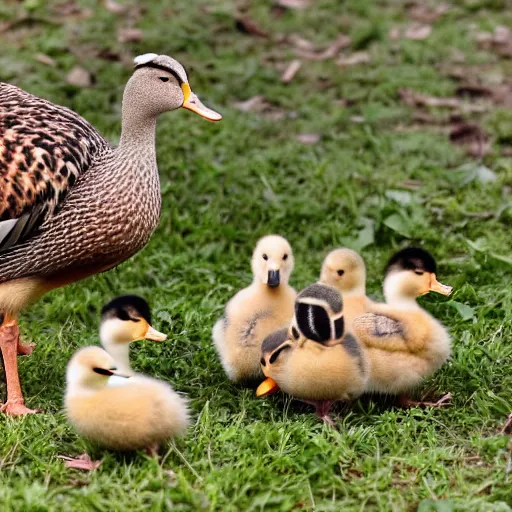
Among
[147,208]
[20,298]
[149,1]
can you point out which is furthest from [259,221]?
[149,1]

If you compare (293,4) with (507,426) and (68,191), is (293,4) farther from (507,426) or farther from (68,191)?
(507,426)

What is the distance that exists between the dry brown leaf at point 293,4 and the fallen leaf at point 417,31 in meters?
1.01

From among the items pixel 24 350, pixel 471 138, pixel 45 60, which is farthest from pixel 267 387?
pixel 45 60

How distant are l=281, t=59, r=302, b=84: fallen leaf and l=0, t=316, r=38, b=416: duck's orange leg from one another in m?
4.06

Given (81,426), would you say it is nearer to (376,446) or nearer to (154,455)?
(154,455)

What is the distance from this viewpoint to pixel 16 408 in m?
4.62

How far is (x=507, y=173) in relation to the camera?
22.5 feet

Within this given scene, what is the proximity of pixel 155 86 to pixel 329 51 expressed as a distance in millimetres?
4105

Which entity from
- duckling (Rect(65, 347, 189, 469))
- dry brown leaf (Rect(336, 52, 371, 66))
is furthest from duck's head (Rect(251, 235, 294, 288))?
dry brown leaf (Rect(336, 52, 371, 66))

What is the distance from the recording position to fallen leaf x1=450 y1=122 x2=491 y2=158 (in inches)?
284

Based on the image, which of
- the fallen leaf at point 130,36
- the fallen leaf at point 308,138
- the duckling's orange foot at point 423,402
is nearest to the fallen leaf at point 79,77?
the fallen leaf at point 130,36

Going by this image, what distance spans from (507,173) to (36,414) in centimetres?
379

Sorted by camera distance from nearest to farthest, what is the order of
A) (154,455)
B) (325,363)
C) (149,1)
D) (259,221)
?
1. (154,455)
2. (325,363)
3. (259,221)
4. (149,1)

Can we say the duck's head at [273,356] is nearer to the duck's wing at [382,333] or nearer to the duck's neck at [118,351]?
the duck's wing at [382,333]
